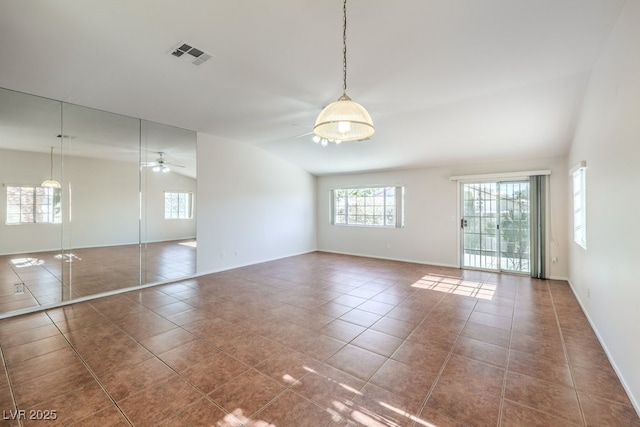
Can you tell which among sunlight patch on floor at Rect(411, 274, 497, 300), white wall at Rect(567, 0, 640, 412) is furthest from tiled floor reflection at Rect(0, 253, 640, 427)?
white wall at Rect(567, 0, 640, 412)

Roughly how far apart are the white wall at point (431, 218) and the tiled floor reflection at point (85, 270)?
4.65 m

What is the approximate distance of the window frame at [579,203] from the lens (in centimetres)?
372

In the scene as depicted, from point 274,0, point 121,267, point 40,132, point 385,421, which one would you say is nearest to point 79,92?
point 40,132

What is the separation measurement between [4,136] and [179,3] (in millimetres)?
3292

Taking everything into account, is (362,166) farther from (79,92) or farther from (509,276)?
(79,92)

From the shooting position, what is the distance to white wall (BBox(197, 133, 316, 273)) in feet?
18.7

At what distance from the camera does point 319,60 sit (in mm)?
3047

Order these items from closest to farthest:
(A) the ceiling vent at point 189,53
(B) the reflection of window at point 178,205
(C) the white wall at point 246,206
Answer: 1. (A) the ceiling vent at point 189,53
2. (B) the reflection of window at point 178,205
3. (C) the white wall at point 246,206

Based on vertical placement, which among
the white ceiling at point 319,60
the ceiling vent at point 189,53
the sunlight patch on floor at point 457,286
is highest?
the ceiling vent at point 189,53

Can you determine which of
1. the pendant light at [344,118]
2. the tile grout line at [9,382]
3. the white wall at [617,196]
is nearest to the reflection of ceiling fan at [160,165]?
the tile grout line at [9,382]

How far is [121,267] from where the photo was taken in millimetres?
4789

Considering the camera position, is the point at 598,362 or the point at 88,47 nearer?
the point at 598,362

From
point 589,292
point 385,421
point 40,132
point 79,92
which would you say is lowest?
point 385,421

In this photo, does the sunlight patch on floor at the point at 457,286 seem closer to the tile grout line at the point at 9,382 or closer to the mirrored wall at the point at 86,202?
the mirrored wall at the point at 86,202
